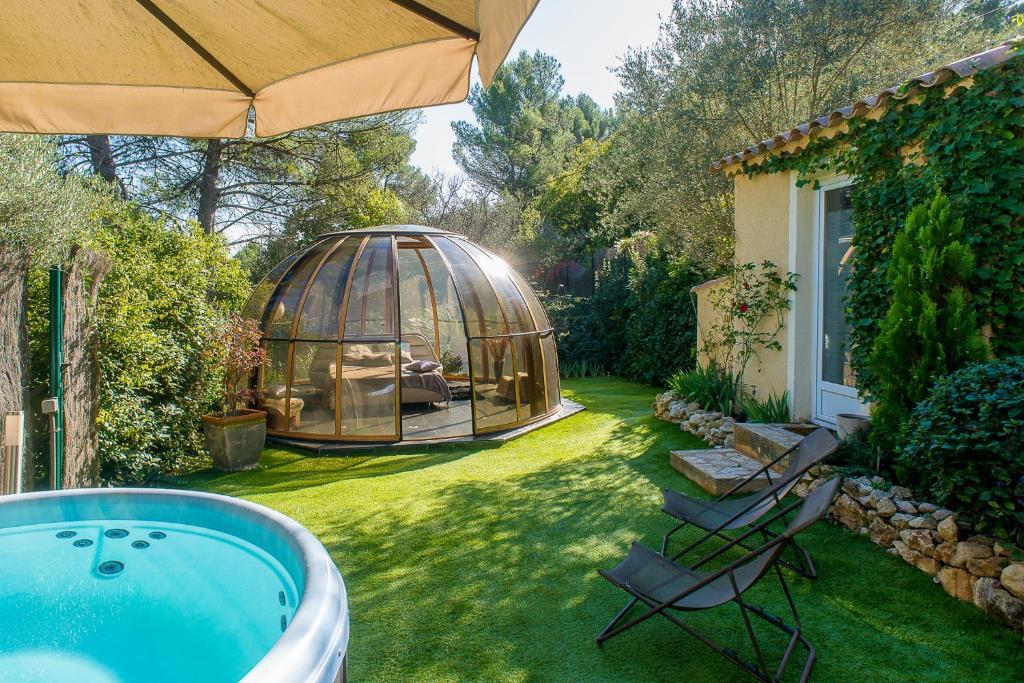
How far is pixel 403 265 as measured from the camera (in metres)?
11.6

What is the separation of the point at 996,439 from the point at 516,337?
19.7 ft

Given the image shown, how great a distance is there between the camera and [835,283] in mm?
6914

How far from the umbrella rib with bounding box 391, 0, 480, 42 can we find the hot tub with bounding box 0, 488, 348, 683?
2254 millimetres

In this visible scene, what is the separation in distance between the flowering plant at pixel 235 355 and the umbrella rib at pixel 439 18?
593cm

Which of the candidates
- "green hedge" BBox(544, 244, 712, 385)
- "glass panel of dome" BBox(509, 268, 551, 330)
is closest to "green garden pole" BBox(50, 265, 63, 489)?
"glass panel of dome" BBox(509, 268, 551, 330)

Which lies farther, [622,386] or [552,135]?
[552,135]

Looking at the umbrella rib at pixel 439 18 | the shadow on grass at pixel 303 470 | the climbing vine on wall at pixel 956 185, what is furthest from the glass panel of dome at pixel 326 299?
the umbrella rib at pixel 439 18

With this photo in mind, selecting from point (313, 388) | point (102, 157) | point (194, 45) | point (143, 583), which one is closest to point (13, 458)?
point (143, 583)

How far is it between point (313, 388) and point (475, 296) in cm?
247

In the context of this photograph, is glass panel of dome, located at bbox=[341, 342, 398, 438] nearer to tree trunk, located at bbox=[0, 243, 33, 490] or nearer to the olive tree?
the olive tree

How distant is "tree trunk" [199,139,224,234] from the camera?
15045 mm

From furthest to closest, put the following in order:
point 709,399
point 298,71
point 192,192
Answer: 1. point 192,192
2. point 709,399
3. point 298,71

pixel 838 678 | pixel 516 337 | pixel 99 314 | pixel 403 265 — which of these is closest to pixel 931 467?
pixel 838 678

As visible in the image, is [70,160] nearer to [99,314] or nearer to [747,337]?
[99,314]
